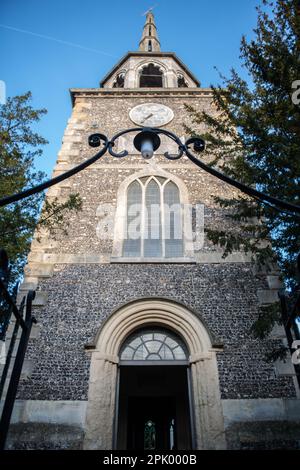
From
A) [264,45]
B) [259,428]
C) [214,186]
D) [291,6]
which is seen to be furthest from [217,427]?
[291,6]

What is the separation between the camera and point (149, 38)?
954 inches

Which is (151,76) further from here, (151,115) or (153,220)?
→ (153,220)

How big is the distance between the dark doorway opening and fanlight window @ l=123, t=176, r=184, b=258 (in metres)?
2.86

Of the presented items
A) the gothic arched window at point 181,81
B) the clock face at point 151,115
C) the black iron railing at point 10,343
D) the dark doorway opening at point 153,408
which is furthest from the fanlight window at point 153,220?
the gothic arched window at point 181,81

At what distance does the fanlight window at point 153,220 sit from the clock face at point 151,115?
10.5ft

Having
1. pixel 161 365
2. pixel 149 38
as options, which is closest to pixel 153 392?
pixel 161 365

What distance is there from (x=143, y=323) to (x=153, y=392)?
14.5ft

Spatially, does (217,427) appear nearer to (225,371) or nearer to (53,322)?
(225,371)

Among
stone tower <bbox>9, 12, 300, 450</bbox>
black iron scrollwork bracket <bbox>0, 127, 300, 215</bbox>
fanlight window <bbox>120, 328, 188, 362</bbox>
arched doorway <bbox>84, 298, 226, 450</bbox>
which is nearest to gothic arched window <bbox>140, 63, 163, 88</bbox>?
stone tower <bbox>9, 12, 300, 450</bbox>

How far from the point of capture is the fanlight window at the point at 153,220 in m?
9.43

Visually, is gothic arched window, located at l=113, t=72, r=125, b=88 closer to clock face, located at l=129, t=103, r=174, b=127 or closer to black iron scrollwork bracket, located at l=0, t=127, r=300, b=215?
clock face, located at l=129, t=103, r=174, b=127

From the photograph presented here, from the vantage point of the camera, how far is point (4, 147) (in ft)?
31.6

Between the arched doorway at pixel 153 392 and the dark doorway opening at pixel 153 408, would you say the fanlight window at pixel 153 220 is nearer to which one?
the arched doorway at pixel 153 392

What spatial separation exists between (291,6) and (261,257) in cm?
541
